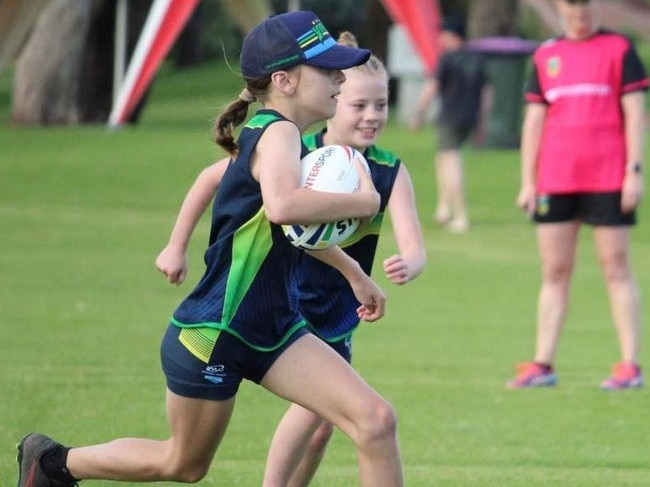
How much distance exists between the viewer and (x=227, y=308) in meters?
5.27

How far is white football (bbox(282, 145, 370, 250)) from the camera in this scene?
5.09 meters

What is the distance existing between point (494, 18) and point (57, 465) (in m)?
31.9

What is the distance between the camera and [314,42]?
5.22 m

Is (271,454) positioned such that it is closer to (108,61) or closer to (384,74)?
(384,74)

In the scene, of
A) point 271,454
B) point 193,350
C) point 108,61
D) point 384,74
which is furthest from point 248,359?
point 108,61

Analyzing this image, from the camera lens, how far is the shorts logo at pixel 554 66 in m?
9.39

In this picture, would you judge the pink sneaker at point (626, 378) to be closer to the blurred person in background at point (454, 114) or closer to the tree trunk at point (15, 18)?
the blurred person in background at point (454, 114)

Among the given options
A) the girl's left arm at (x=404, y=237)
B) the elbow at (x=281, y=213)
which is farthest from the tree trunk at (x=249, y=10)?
the elbow at (x=281, y=213)

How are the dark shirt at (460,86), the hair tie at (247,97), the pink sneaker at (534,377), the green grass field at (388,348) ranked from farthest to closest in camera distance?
the dark shirt at (460,86) → the pink sneaker at (534,377) → the green grass field at (388,348) → the hair tie at (247,97)

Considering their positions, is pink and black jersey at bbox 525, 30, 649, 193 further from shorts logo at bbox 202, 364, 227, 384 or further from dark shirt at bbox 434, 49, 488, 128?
dark shirt at bbox 434, 49, 488, 128

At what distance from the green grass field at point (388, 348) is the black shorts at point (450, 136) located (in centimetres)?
101

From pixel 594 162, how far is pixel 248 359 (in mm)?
4544

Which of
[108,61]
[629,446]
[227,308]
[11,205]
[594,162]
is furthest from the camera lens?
[108,61]

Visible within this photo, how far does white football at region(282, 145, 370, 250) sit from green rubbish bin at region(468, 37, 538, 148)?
86.0ft
